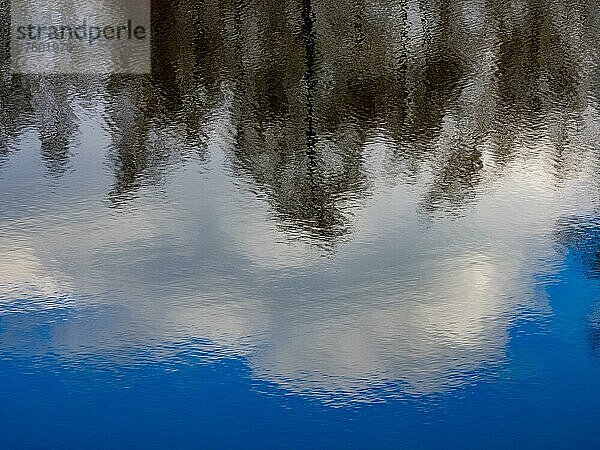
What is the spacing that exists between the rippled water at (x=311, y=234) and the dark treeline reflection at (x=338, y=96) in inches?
0.5

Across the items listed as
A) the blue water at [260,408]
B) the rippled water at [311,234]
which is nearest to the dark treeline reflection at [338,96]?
the rippled water at [311,234]

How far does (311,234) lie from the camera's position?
330cm

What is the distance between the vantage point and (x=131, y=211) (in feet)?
11.2

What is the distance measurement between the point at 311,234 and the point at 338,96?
959 mm

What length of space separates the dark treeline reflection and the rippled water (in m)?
0.01

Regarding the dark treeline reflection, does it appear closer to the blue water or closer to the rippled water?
the rippled water

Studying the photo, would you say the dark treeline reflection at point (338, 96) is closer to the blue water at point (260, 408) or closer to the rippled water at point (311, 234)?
the rippled water at point (311, 234)

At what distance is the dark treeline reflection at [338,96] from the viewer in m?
3.63

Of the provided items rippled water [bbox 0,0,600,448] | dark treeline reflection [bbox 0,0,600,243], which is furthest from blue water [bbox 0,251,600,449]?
dark treeline reflection [bbox 0,0,600,243]

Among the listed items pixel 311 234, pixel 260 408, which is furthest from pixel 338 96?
pixel 260 408

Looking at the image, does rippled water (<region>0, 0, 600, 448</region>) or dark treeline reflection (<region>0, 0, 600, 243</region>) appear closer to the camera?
rippled water (<region>0, 0, 600, 448</region>)

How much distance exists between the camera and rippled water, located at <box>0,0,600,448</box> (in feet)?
8.59

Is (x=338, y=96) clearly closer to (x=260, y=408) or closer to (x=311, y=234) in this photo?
(x=311, y=234)

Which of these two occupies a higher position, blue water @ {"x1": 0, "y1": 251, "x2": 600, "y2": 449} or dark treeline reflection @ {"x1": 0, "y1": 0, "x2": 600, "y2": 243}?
dark treeline reflection @ {"x1": 0, "y1": 0, "x2": 600, "y2": 243}
